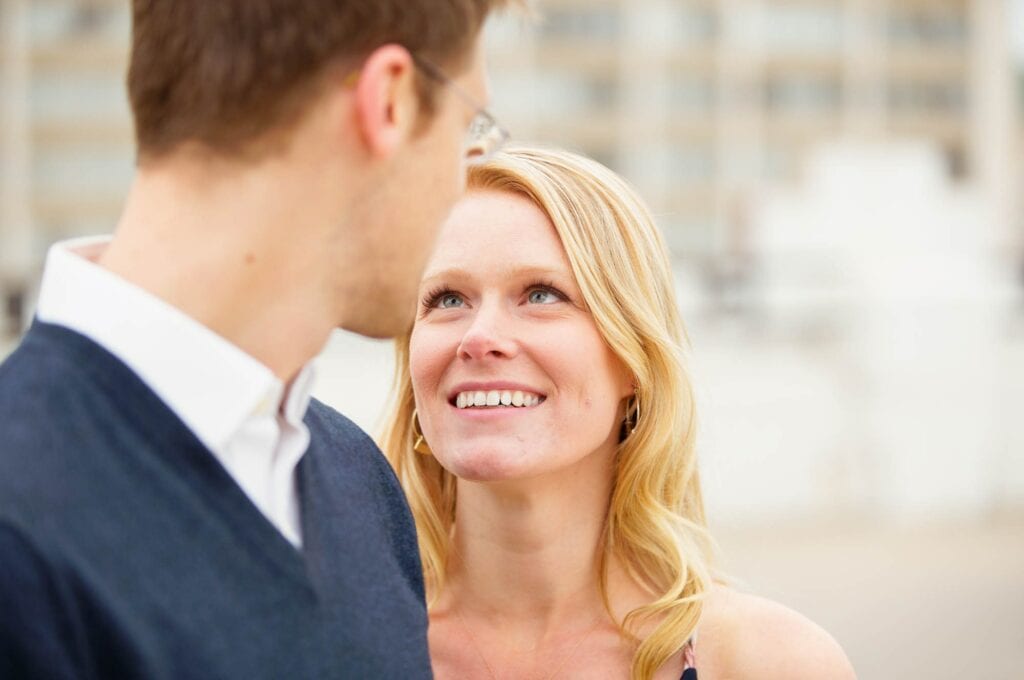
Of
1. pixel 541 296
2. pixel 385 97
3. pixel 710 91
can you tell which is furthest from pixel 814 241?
pixel 710 91

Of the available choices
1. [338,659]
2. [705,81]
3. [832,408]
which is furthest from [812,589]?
[705,81]

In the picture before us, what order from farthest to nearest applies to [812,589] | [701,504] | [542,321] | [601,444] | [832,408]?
1. [832,408]
2. [812,589]
3. [701,504]
4. [601,444]
5. [542,321]

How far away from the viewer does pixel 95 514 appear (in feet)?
3.86

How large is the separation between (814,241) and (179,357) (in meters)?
28.4

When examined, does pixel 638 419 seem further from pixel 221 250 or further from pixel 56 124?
pixel 56 124

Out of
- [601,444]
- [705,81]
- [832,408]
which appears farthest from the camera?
[705,81]

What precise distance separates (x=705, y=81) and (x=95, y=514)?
5796 centimetres

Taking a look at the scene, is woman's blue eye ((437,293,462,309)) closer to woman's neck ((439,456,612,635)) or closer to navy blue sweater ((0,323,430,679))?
woman's neck ((439,456,612,635))

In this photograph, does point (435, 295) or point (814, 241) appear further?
point (814, 241)

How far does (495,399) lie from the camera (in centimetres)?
215

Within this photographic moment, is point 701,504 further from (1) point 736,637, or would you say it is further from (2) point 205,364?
(2) point 205,364

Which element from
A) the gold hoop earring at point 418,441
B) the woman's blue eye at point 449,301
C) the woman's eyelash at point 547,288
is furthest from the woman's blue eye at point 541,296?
the gold hoop earring at point 418,441

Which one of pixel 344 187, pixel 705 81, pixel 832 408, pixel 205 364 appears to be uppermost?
pixel 705 81

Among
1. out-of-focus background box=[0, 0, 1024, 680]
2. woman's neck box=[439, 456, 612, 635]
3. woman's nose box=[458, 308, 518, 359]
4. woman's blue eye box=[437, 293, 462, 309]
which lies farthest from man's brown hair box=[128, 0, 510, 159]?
woman's neck box=[439, 456, 612, 635]
